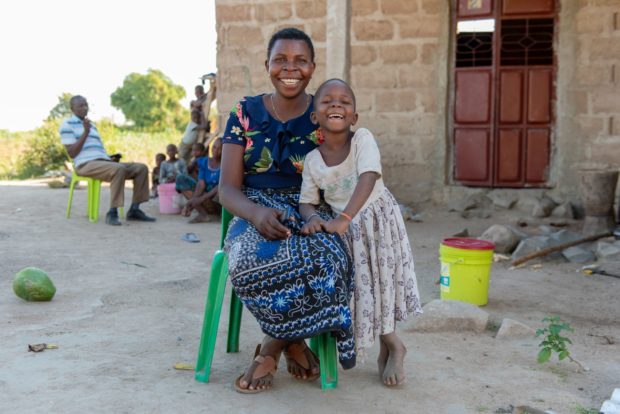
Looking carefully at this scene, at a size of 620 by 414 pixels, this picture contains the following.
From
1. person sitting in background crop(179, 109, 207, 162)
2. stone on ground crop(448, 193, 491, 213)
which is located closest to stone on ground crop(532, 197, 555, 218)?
stone on ground crop(448, 193, 491, 213)

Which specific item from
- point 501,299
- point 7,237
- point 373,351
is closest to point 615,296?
point 501,299

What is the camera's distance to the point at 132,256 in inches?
237

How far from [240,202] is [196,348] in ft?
2.93

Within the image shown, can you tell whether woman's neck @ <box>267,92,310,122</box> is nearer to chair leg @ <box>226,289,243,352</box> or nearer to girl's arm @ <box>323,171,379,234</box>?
girl's arm @ <box>323,171,379,234</box>

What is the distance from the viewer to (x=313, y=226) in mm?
2760

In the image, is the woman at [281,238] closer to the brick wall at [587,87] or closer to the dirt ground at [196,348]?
the dirt ground at [196,348]

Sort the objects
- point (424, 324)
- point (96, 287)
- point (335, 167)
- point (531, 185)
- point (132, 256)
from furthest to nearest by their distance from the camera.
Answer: point (531, 185) → point (132, 256) → point (96, 287) → point (424, 324) → point (335, 167)

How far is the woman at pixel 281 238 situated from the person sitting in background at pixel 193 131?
837 cm

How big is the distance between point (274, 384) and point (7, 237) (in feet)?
15.7

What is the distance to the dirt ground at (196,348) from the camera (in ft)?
9.15

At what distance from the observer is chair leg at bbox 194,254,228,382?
297cm

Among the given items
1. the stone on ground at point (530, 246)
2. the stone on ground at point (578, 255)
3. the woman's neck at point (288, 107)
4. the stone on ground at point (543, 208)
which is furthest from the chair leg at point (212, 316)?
the stone on ground at point (543, 208)

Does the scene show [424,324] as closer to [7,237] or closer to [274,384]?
[274,384]

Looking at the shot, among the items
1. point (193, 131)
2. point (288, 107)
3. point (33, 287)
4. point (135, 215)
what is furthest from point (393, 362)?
point (193, 131)
